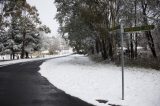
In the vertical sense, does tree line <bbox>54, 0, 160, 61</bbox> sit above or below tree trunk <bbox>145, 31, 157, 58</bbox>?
above

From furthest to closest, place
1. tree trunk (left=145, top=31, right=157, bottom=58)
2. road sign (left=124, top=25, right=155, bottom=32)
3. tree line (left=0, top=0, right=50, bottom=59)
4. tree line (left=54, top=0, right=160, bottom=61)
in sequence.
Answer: tree line (left=0, top=0, right=50, bottom=59), tree trunk (left=145, top=31, right=157, bottom=58), tree line (left=54, top=0, right=160, bottom=61), road sign (left=124, top=25, right=155, bottom=32)

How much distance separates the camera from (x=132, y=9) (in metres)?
27.8

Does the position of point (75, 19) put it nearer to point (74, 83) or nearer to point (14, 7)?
point (14, 7)

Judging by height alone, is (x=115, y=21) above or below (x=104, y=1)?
Result: below

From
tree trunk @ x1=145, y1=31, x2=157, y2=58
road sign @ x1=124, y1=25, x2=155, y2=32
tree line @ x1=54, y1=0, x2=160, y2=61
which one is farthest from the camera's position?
tree trunk @ x1=145, y1=31, x2=157, y2=58

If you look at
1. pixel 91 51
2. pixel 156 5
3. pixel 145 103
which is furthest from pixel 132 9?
pixel 91 51

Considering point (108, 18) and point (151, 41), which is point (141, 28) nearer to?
point (151, 41)

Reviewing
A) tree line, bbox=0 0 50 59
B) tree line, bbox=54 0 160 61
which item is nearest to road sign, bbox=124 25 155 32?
tree line, bbox=54 0 160 61

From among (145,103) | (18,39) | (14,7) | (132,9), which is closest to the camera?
(145,103)

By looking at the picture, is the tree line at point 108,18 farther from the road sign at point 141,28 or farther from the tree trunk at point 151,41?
the road sign at point 141,28

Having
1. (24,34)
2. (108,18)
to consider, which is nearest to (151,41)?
(108,18)

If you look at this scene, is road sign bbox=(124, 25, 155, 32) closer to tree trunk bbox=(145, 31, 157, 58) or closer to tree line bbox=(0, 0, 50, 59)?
tree trunk bbox=(145, 31, 157, 58)

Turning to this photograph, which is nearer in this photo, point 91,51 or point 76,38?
point 76,38

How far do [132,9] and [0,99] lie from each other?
66.4ft
